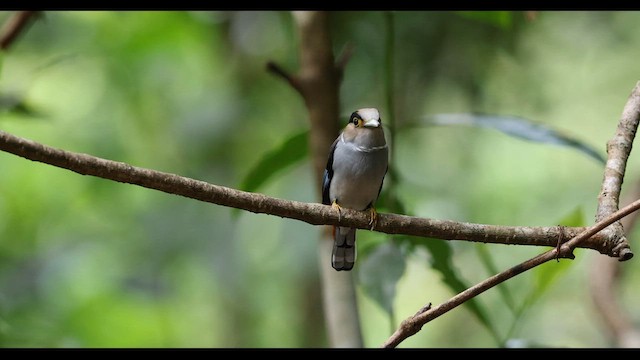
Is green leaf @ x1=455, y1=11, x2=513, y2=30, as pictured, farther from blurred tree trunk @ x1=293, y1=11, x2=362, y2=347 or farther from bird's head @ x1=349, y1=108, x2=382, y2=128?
bird's head @ x1=349, y1=108, x2=382, y2=128

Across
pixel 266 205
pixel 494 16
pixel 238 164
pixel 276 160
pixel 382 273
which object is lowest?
pixel 238 164

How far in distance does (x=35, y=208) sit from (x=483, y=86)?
→ 2.80 m

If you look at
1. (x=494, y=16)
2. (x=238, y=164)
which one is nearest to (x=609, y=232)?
(x=494, y=16)

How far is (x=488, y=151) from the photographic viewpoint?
193 inches

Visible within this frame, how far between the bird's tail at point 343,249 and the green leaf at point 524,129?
20.8 inches

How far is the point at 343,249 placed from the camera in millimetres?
2426

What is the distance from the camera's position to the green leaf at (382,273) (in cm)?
236

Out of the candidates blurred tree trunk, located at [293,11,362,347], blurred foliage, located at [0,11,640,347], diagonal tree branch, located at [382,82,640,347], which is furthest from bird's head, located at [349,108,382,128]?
blurred foliage, located at [0,11,640,347]

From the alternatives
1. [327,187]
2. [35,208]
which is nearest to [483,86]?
[327,187]

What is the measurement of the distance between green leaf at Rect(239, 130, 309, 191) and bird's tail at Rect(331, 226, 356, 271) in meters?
0.29

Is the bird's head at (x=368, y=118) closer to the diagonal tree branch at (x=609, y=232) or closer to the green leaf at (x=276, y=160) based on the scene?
the green leaf at (x=276, y=160)

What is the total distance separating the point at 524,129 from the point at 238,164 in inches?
102

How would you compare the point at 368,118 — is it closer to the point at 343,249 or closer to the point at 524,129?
the point at 343,249
